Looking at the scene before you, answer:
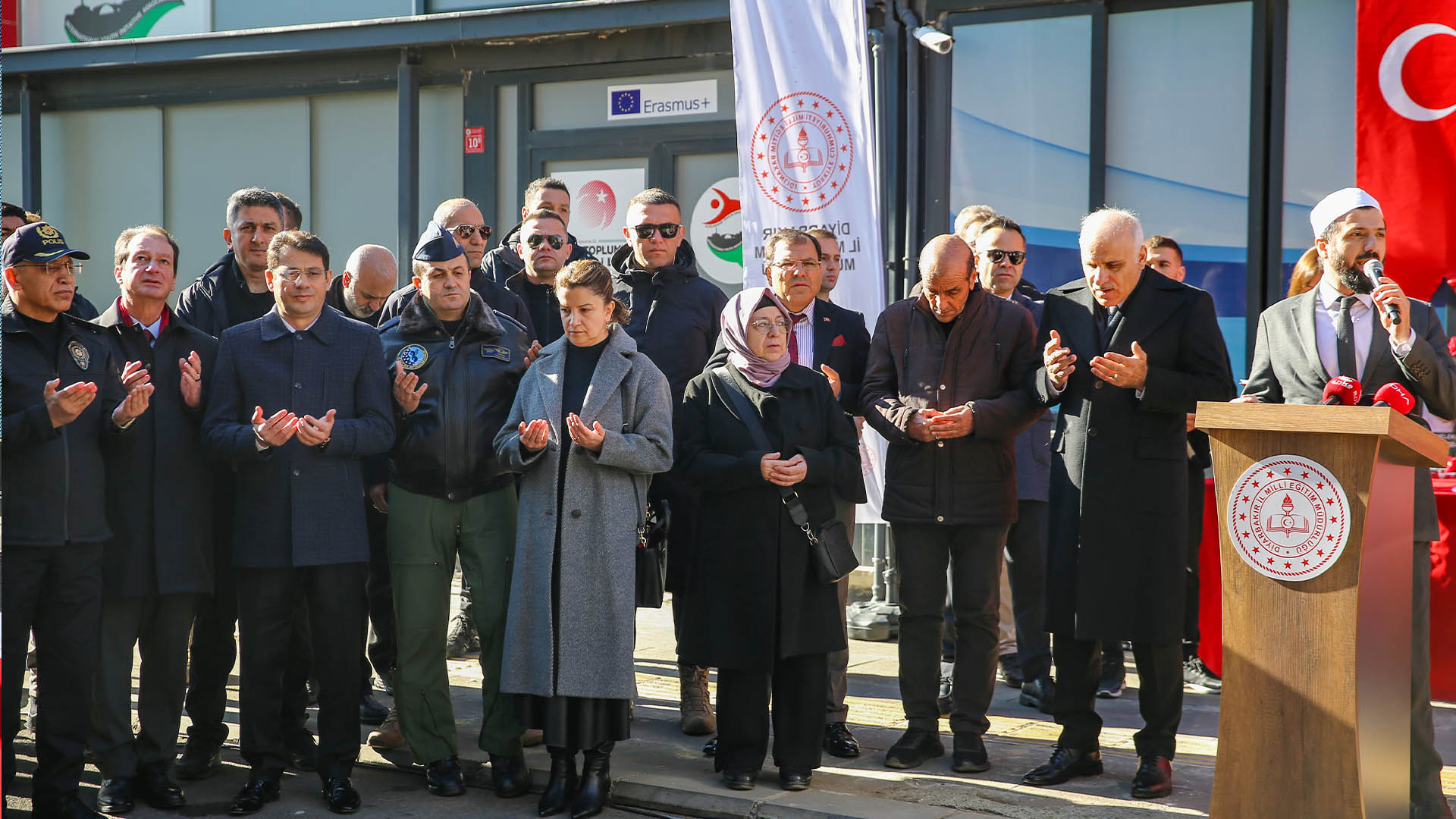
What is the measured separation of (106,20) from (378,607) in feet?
23.3

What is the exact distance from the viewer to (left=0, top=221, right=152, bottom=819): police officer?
4.86 meters

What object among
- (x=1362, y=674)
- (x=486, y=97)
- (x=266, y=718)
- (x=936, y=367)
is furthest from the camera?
(x=486, y=97)

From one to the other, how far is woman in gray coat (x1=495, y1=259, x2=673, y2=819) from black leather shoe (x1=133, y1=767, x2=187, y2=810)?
1.26 m

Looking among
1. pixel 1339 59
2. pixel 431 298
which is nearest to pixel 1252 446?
pixel 431 298

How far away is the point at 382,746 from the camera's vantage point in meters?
5.98

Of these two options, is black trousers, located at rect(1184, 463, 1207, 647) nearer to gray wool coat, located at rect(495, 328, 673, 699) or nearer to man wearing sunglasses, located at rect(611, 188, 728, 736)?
man wearing sunglasses, located at rect(611, 188, 728, 736)

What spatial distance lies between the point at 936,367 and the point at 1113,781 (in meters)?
1.72

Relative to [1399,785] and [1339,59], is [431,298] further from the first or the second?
[1339,59]

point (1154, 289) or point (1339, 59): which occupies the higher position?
point (1339, 59)

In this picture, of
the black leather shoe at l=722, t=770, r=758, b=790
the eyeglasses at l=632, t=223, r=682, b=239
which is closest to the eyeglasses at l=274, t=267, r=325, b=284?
the eyeglasses at l=632, t=223, r=682, b=239

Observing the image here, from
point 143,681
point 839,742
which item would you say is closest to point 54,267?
point 143,681

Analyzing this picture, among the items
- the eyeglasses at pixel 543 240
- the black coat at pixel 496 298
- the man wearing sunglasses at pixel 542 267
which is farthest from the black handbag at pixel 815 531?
the eyeglasses at pixel 543 240

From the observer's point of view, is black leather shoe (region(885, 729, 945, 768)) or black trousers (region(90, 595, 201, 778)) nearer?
black trousers (region(90, 595, 201, 778))

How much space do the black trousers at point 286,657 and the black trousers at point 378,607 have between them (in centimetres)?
100
